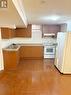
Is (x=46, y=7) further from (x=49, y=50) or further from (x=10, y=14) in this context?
(x=49, y=50)

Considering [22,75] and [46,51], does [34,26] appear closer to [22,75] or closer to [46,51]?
[46,51]

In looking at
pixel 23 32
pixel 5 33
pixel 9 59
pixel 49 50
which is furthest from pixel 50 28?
pixel 9 59

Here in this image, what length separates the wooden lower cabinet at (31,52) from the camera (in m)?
7.15

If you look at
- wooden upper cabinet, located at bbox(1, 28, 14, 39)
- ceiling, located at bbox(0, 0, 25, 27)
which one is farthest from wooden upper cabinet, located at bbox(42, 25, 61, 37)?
ceiling, located at bbox(0, 0, 25, 27)

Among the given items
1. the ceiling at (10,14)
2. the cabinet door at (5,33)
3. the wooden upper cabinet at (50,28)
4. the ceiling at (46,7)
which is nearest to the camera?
the ceiling at (10,14)

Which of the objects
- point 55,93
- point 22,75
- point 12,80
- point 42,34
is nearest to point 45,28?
point 42,34

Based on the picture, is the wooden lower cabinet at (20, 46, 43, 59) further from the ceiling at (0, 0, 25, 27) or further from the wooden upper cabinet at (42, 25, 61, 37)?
the ceiling at (0, 0, 25, 27)

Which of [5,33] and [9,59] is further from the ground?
[5,33]

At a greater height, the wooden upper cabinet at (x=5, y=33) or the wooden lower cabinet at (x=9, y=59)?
the wooden upper cabinet at (x=5, y=33)

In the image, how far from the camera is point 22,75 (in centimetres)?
452

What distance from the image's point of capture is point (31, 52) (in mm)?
7191

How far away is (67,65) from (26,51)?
3.11 meters

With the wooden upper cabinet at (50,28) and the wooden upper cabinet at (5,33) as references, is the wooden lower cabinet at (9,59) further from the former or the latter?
the wooden upper cabinet at (50,28)

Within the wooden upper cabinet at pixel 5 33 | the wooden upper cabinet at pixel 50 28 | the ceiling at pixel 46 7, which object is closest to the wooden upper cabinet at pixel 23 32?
the wooden upper cabinet at pixel 50 28
